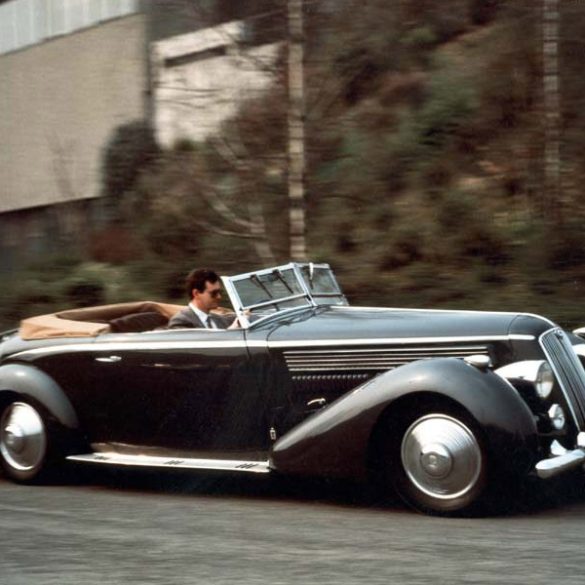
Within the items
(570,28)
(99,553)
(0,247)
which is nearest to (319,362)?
(99,553)

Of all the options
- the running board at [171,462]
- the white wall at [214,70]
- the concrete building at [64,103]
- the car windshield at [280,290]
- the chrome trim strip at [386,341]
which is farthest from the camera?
the concrete building at [64,103]

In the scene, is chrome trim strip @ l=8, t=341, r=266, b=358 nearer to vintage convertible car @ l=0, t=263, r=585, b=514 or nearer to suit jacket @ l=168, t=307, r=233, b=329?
vintage convertible car @ l=0, t=263, r=585, b=514

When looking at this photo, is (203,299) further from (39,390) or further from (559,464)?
(559,464)

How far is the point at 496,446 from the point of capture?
6.39 meters

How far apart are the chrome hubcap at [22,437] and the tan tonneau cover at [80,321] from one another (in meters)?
0.52

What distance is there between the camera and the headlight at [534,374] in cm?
679

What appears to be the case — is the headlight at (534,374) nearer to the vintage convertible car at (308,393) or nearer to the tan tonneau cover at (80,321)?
the vintage convertible car at (308,393)

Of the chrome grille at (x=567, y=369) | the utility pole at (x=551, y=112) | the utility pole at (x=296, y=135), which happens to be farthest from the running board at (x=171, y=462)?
the utility pole at (x=551, y=112)

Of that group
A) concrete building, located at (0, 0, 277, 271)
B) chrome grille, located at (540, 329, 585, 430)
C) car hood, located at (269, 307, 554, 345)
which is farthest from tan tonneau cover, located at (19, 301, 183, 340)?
concrete building, located at (0, 0, 277, 271)

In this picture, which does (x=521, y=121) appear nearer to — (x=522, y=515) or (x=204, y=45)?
(x=204, y=45)

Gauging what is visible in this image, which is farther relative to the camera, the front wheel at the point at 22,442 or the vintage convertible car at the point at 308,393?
the front wheel at the point at 22,442

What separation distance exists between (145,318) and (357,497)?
2203 mm

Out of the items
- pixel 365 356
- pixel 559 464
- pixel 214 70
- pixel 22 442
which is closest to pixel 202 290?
pixel 365 356

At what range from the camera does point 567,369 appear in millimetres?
7098
